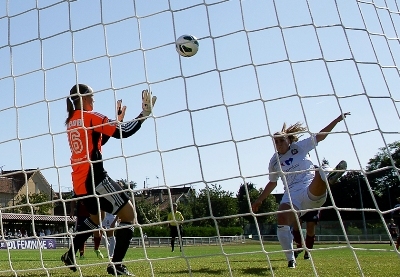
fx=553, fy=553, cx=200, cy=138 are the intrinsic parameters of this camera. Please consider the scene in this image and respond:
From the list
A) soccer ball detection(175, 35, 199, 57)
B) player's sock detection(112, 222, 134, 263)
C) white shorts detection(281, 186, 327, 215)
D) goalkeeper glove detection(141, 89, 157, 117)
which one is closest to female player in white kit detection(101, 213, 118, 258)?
player's sock detection(112, 222, 134, 263)

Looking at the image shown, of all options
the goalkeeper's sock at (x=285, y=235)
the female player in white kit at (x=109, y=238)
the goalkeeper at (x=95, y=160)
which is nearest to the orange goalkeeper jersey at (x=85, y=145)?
the goalkeeper at (x=95, y=160)

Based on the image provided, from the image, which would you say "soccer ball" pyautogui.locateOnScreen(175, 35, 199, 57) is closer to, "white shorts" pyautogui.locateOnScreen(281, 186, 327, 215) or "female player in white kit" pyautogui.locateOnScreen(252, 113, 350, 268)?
"female player in white kit" pyautogui.locateOnScreen(252, 113, 350, 268)

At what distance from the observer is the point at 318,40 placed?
4441 mm

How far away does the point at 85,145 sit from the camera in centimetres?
520

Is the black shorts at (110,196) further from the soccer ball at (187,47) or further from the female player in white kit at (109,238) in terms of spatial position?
the soccer ball at (187,47)

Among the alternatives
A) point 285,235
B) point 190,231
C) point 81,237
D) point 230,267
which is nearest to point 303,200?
point 285,235

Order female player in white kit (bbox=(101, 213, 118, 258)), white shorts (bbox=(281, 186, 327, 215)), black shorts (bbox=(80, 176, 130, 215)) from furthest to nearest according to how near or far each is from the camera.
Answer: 1. white shorts (bbox=(281, 186, 327, 215))
2. black shorts (bbox=(80, 176, 130, 215))
3. female player in white kit (bbox=(101, 213, 118, 258))

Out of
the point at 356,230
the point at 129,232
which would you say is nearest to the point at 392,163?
the point at 129,232

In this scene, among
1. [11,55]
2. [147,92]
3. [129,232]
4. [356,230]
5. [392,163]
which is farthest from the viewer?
[356,230]

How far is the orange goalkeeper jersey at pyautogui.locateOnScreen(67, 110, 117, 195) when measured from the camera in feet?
16.7

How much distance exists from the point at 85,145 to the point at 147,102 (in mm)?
896

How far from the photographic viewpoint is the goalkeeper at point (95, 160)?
501 centimetres

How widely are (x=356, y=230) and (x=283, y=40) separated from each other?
40.1 m

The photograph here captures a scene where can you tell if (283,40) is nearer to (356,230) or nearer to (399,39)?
(399,39)
